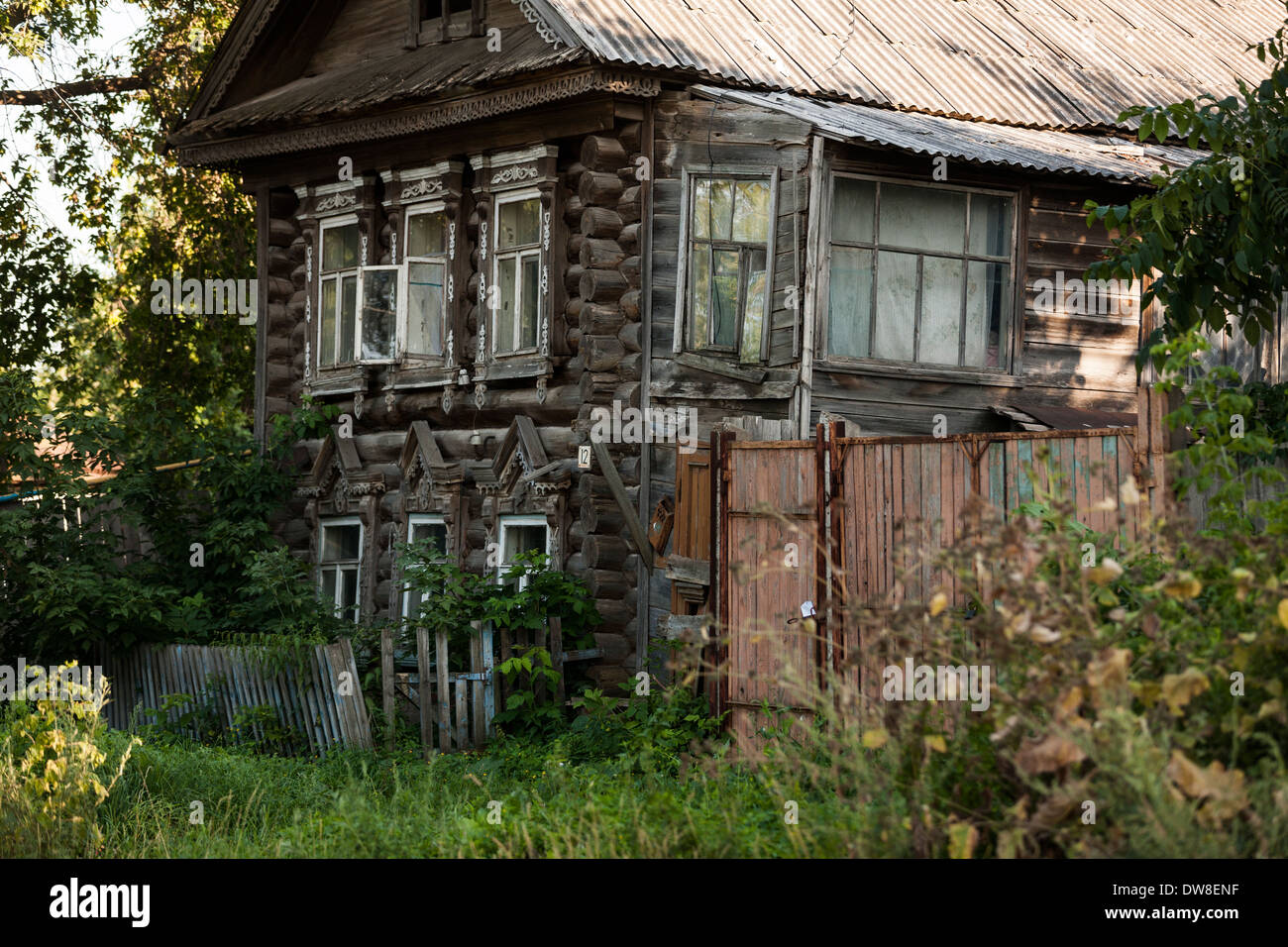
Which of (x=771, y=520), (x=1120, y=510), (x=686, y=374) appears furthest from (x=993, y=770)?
(x=686, y=374)

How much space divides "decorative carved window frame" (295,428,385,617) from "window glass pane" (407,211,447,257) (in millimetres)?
2042

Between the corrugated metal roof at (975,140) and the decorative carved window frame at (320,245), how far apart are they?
4.06 metres

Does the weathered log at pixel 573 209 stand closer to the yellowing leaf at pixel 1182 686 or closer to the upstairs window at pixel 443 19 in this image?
the upstairs window at pixel 443 19

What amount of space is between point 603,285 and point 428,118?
255cm

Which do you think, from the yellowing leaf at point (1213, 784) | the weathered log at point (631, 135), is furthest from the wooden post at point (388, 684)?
the yellowing leaf at point (1213, 784)

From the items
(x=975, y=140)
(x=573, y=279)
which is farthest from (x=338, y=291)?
(x=975, y=140)

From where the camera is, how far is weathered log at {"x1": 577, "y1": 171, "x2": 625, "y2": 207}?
13.0 m

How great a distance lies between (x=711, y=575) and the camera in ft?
33.9

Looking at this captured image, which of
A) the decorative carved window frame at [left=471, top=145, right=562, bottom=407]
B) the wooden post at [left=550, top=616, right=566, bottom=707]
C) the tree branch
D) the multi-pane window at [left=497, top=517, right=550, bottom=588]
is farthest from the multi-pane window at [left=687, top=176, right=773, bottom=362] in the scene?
the tree branch

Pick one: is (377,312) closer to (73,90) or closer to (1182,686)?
(73,90)

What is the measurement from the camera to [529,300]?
1378cm

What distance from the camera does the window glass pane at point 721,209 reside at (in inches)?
500

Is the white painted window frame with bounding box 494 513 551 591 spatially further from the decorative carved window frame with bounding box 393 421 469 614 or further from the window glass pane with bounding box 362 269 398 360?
the window glass pane with bounding box 362 269 398 360
